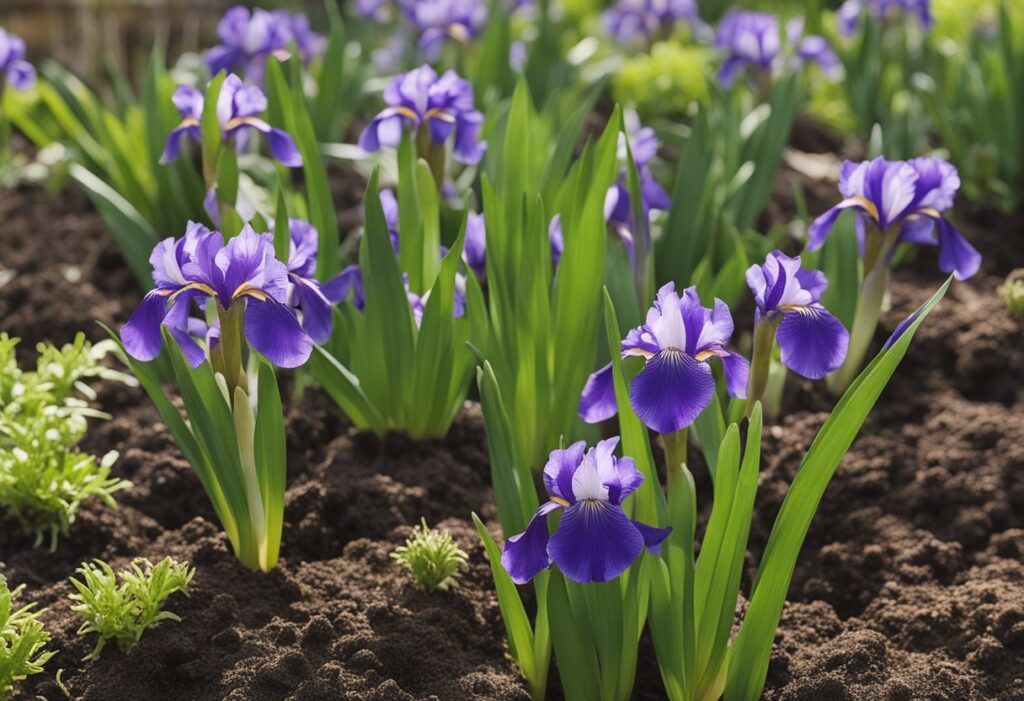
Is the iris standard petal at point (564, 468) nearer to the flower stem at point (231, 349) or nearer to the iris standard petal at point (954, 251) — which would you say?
the flower stem at point (231, 349)

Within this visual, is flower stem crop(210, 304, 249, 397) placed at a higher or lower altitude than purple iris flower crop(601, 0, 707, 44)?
lower

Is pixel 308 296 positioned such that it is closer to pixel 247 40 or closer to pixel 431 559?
pixel 431 559

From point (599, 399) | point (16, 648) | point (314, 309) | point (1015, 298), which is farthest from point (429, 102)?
point (1015, 298)

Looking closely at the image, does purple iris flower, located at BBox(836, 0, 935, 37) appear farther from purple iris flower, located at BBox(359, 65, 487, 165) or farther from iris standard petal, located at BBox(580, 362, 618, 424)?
iris standard petal, located at BBox(580, 362, 618, 424)

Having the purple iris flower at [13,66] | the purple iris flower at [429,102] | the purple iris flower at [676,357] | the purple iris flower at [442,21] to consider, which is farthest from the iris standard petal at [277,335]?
the purple iris flower at [442,21]

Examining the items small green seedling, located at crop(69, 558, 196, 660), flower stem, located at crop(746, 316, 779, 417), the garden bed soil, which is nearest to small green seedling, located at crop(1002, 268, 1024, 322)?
the garden bed soil
